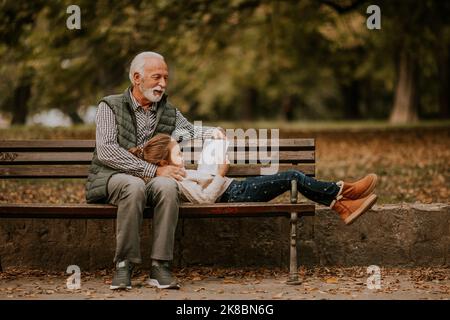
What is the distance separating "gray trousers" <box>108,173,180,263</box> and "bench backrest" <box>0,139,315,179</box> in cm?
82

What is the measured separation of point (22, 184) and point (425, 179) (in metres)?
4.59

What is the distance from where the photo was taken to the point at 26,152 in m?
6.22

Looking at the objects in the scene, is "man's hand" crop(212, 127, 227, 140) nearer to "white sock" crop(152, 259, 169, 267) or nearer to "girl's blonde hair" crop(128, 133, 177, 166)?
"girl's blonde hair" crop(128, 133, 177, 166)

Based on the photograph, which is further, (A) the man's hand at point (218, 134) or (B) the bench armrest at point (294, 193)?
(A) the man's hand at point (218, 134)

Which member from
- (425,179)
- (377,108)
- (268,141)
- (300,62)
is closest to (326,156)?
(425,179)

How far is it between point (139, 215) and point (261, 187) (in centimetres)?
98

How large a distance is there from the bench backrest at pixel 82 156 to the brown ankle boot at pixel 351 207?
1.39 ft

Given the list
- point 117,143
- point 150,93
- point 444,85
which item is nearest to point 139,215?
point 117,143

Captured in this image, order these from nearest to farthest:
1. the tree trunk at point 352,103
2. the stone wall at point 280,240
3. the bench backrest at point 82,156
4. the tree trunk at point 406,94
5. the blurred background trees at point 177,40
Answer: the bench backrest at point 82,156 < the stone wall at point 280,240 < the blurred background trees at point 177,40 < the tree trunk at point 406,94 < the tree trunk at point 352,103

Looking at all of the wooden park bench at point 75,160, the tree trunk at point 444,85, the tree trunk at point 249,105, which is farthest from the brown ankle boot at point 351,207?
the tree trunk at point 249,105

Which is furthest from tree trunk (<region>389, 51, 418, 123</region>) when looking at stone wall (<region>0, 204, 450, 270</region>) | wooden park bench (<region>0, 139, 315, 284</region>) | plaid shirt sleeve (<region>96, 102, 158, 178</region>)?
plaid shirt sleeve (<region>96, 102, 158, 178</region>)

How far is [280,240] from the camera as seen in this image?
6.32m

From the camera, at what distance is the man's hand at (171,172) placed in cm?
564

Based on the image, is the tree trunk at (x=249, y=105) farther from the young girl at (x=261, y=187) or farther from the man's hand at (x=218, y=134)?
the young girl at (x=261, y=187)
